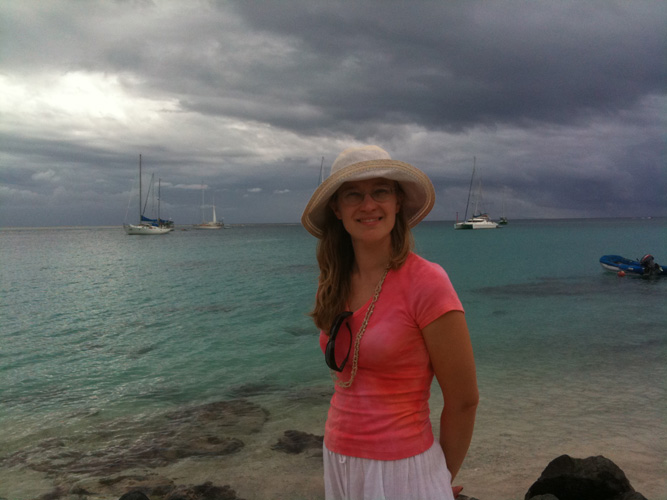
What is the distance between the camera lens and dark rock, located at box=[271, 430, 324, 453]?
650cm

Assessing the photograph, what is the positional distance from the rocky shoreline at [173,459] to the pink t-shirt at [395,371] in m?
2.65

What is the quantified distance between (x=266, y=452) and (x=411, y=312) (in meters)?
5.36

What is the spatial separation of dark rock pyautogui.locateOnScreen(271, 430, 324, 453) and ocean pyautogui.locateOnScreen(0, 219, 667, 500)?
4.6 inches

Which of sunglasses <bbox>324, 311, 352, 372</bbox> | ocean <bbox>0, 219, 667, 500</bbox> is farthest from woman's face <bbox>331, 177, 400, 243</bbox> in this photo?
ocean <bbox>0, 219, 667, 500</bbox>

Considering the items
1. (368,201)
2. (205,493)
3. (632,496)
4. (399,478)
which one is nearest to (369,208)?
(368,201)

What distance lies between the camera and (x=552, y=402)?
8328 millimetres

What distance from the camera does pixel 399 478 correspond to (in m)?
1.83

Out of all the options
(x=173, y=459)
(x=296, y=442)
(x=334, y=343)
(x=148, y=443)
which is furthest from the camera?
(x=148, y=443)

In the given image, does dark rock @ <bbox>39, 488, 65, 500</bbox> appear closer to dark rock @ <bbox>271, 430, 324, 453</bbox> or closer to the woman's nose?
dark rock @ <bbox>271, 430, 324, 453</bbox>

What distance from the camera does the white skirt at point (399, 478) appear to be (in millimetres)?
1826

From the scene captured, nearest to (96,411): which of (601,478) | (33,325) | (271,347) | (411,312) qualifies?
(271,347)

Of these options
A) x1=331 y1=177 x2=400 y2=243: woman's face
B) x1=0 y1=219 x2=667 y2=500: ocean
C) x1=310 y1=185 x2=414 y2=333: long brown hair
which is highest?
x1=331 y1=177 x2=400 y2=243: woman's face

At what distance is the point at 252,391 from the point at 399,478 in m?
7.99

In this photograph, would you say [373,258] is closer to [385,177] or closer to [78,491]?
[385,177]
